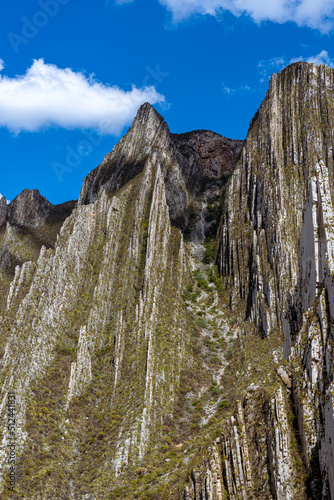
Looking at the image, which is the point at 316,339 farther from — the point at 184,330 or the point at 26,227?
the point at 26,227

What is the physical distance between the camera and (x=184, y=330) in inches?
3661

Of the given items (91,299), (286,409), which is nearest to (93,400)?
(91,299)

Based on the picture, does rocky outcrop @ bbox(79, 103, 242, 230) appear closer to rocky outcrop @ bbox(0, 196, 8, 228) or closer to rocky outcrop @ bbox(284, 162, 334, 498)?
rocky outcrop @ bbox(0, 196, 8, 228)

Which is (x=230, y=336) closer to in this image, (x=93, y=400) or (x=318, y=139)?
(x=93, y=400)

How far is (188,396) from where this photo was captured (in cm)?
7912

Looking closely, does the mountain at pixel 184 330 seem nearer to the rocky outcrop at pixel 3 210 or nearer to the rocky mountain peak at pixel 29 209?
the rocky mountain peak at pixel 29 209

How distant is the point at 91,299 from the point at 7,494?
42.6m

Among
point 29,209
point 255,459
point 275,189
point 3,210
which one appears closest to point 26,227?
point 29,209

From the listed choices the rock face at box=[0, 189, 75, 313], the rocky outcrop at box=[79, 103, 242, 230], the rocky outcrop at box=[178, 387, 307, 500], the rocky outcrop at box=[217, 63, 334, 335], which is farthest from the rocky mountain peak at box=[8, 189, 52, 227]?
the rocky outcrop at box=[178, 387, 307, 500]

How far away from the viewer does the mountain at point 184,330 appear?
102 feet

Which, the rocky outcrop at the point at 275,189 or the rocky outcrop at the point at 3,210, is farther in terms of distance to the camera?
the rocky outcrop at the point at 3,210

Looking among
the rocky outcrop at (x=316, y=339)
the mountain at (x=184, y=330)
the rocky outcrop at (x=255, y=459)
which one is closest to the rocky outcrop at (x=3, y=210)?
the mountain at (x=184, y=330)

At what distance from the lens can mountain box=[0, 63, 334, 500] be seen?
3111cm

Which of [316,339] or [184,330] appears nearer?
[316,339]
